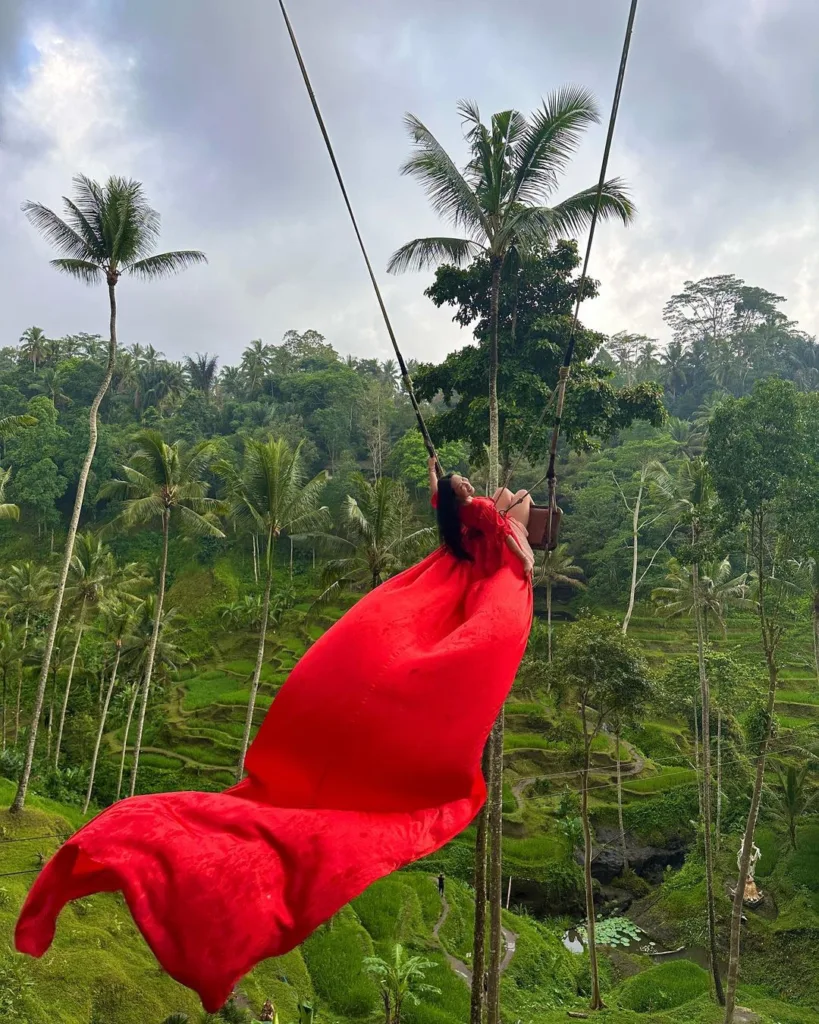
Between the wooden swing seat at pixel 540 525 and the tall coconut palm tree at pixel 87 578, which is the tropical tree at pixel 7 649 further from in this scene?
the wooden swing seat at pixel 540 525

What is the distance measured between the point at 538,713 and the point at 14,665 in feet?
52.7

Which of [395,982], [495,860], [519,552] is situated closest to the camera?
[519,552]

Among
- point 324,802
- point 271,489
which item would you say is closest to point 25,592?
point 271,489

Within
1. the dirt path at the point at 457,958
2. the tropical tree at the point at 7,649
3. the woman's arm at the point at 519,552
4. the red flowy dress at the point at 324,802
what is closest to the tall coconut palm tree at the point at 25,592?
the tropical tree at the point at 7,649

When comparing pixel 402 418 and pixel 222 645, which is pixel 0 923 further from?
pixel 402 418

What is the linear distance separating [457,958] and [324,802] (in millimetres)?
11924

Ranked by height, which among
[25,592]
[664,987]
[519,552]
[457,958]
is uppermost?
[519,552]

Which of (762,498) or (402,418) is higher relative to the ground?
(402,418)

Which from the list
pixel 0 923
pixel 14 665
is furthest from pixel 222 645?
pixel 0 923

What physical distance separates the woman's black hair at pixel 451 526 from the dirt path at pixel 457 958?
10595 mm

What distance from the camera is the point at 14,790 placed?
46.2 ft

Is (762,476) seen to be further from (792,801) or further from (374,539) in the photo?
(792,801)

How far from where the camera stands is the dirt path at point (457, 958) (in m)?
11.5

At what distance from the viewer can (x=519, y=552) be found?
3.23m
